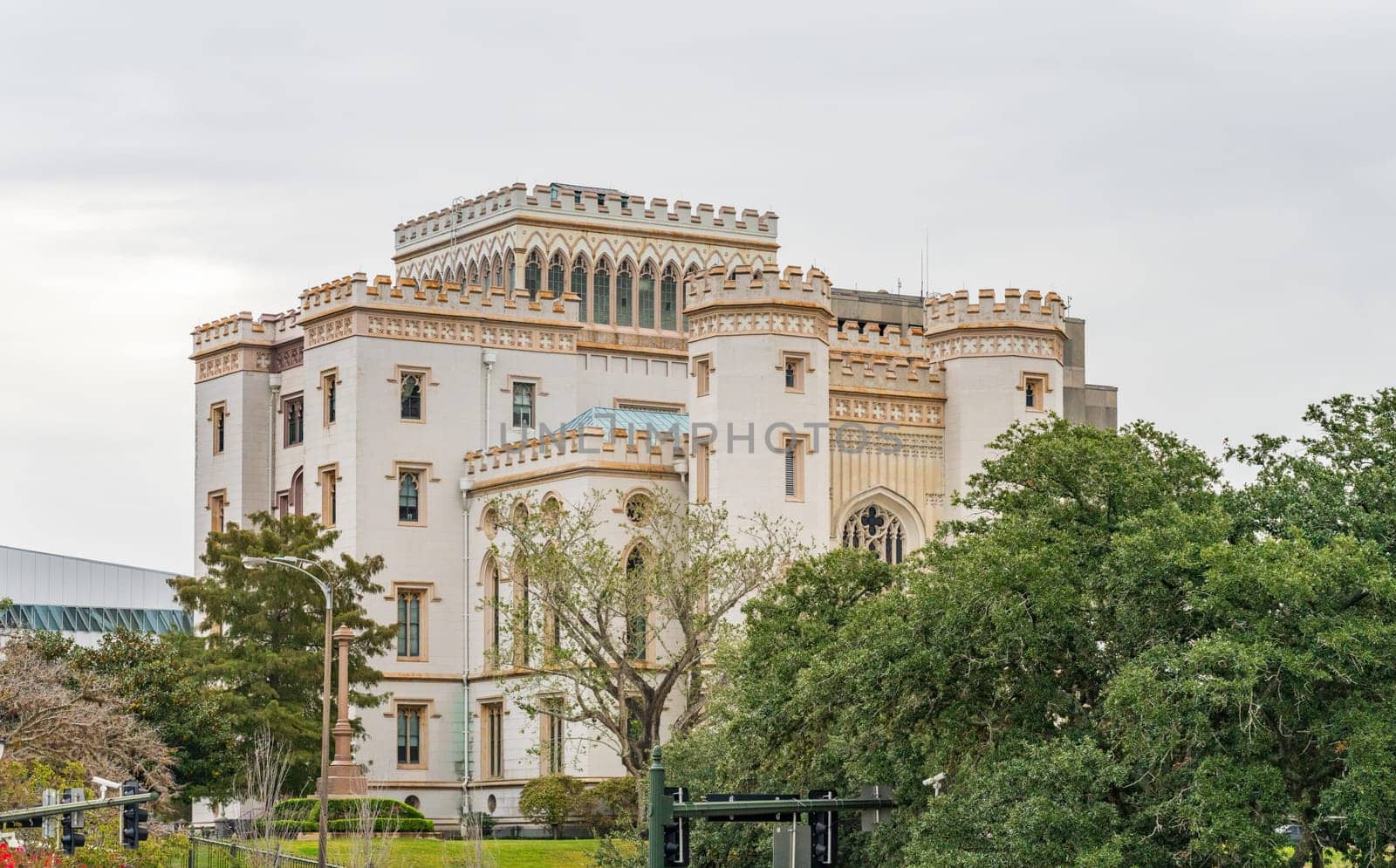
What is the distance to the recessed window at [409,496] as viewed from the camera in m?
72.4

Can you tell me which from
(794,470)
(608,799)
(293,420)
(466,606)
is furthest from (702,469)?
(293,420)

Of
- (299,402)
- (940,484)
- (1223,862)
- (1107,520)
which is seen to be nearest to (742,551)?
(940,484)

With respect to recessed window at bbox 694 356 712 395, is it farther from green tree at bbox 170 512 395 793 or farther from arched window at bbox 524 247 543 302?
arched window at bbox 524 247 543 302

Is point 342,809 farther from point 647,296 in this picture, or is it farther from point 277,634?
point 647,296

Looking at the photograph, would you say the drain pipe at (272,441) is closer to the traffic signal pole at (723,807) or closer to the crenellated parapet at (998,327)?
the crenellated parapet at (998,327)

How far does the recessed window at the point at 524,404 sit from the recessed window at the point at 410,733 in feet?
29.4

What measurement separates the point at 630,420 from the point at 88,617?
37676mm

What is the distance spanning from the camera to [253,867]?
5294 centimetres

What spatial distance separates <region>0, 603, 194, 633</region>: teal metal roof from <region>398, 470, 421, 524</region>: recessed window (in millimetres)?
26612

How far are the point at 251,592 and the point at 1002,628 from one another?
1254 inches

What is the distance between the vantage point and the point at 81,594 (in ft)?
336

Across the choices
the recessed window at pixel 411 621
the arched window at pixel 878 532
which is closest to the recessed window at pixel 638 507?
the arched window at pixel 878 532

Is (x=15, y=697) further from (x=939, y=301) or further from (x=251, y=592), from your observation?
(x=939, y=301)

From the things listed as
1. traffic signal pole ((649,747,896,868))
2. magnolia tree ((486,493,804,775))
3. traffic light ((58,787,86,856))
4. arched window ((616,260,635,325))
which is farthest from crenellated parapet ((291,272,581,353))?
traffic signal pole ((649,747,896,868))
